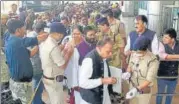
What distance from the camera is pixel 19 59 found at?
196 cm

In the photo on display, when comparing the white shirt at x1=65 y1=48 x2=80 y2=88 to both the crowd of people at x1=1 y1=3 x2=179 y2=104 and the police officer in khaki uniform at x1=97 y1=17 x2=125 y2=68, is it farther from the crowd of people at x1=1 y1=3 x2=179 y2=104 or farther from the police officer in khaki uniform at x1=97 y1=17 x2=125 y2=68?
the police officer in khaki uniform at x1=97 y1=17 x2=125 y2=68

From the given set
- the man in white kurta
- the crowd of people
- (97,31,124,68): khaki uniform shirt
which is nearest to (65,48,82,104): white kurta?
the crowd of people

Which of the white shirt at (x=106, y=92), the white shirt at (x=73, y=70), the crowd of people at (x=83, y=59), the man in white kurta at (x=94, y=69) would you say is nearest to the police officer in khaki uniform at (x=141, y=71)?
the crowd of people at (x=83, y=59)

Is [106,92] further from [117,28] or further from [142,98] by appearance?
[117,28]

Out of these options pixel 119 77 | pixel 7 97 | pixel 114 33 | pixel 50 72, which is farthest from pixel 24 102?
pixel 114 33

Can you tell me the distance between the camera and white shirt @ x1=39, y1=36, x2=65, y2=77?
2.02 m

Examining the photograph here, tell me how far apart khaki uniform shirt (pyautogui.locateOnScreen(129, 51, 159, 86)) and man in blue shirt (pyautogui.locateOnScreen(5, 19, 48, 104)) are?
2.22 feet

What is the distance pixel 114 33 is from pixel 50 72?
676mm

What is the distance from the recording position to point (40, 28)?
7.29 feet

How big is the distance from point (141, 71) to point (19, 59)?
30.7 inches

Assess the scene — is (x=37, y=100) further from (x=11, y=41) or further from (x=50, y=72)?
(x=11, y=41)

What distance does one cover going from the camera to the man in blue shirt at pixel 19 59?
6.29ft

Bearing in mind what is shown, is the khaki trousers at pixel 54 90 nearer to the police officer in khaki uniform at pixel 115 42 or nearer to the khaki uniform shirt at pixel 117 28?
the police officer in khaki uniform at pixel 115 42

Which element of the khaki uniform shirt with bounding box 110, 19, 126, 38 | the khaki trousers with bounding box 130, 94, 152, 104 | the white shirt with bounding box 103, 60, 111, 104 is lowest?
the khaki trousers with bounding box 130, 94, 152, 104
